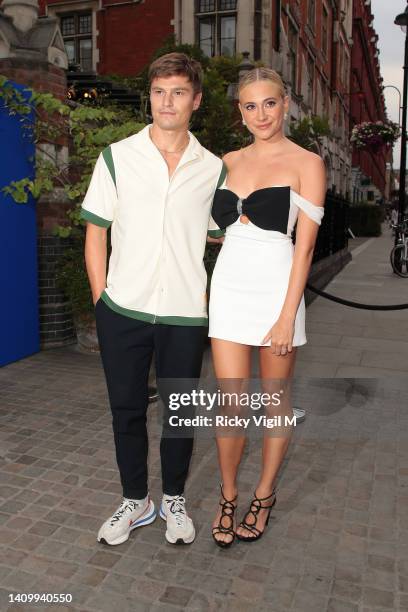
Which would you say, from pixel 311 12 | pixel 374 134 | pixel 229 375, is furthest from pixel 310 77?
pixel 229 375

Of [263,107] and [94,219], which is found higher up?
[263,107]

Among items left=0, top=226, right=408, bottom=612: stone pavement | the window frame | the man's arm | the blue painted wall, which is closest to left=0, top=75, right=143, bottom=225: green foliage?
the blue painted wall

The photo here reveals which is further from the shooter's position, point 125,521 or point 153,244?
point 125,521

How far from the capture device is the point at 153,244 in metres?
2.54

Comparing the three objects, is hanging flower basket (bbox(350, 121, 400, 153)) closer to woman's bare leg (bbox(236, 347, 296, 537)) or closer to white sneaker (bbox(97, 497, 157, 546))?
woman's bare leg (bbox(236, 347, 296, 537))

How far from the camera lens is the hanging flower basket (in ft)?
71.9

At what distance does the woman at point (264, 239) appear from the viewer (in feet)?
8.32

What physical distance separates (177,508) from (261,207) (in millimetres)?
1498

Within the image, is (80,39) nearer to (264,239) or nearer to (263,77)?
(263,77)

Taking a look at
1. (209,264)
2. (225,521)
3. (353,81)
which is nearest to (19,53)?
(209,264)

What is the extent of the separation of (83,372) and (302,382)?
2.09m

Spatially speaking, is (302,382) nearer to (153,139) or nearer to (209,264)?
(209,264)

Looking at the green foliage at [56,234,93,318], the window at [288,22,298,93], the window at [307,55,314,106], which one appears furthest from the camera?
the window at [307,55,314,106]

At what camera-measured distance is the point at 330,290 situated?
11.8 meters
